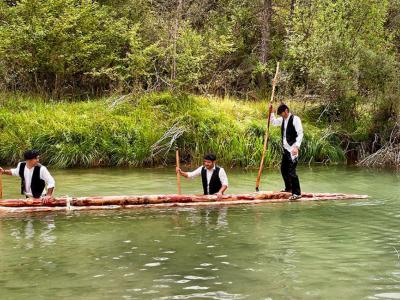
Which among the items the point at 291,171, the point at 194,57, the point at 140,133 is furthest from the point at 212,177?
the point at 194,57

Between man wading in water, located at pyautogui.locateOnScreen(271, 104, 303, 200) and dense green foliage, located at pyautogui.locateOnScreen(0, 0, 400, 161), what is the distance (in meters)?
8.04

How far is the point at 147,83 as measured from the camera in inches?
815

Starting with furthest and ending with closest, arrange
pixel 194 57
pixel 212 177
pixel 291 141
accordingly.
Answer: pixel 194 57 < pixel 291 141 < pixel 212 177

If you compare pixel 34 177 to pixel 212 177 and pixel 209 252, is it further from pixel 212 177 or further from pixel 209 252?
pixel 209 252

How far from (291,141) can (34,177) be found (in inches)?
195

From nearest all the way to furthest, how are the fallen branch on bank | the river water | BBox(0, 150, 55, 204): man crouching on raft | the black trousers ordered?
the river water, BBox(0, 150, 55, 204): man crouching on raft, the black trousers, the fallen branch on bank

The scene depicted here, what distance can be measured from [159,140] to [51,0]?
7.19 metres

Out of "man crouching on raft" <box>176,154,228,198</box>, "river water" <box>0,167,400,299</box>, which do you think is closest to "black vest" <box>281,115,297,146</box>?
"river water" <box>0,167,400,299</box>

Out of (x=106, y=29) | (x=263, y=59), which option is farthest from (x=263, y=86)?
(x=106, y=29)

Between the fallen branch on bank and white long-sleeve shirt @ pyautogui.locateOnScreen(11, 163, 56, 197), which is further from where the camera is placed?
the fallen branch on bank

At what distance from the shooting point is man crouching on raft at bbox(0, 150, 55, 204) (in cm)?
995

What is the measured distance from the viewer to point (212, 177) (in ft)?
36.4

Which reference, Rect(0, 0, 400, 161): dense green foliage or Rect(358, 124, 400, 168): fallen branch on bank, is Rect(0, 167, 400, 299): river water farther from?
Rect(0, 0, 400, 161): dense green foliage

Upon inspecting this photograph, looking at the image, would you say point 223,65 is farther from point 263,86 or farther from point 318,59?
point 318,59
